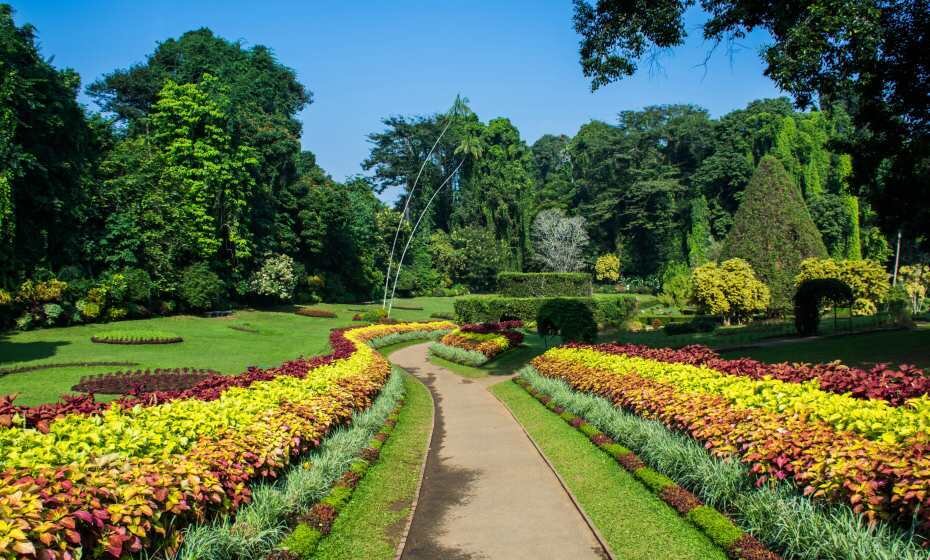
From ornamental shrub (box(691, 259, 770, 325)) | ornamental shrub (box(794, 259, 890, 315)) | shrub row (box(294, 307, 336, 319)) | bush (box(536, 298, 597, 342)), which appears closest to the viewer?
bush (box(536, 298, 597, 342))

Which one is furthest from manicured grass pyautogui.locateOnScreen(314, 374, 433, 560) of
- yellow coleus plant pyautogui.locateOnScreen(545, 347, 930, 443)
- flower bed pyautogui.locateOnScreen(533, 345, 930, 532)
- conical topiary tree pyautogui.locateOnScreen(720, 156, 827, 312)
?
conical topiary tree pyautogui.locateOnScreen(720, 156, 827, 312)

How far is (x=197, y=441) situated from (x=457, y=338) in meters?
20.6

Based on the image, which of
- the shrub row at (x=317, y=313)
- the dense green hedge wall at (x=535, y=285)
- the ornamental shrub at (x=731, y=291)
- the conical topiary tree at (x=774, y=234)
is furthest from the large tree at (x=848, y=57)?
the shrub row at (x=317, y=313)

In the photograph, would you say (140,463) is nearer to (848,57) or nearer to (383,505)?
(383,505)

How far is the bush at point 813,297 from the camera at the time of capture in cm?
2320

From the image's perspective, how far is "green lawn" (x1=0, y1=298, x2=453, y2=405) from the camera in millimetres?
15188

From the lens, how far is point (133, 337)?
22.4m

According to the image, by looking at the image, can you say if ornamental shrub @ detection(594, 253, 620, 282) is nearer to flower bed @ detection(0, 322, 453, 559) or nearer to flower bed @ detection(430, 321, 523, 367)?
flower bed @ detection(430, 321, 523, 367)

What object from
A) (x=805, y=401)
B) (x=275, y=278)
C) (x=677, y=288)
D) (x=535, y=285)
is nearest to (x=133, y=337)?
(x=275, y=278)

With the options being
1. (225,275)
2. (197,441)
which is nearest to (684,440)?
(197,441)

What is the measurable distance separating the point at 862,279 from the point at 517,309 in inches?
708

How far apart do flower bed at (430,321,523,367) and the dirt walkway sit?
10.5 metres

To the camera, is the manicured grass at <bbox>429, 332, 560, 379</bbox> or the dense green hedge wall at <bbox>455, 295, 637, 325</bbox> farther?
the dense green hedge wall at <bbox>455, 295, 637, 325</bbox>

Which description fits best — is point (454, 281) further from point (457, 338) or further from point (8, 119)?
point (8, 119)
